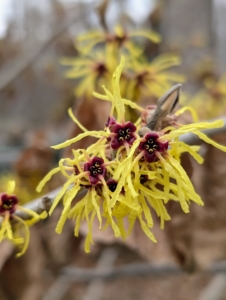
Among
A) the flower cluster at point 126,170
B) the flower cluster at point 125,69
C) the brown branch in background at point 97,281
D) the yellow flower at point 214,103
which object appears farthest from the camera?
the brown branch in background at point 97,281

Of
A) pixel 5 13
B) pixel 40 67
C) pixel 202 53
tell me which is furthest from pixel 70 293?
pixel 5 13

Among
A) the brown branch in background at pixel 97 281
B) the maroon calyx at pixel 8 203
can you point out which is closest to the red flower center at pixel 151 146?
the maroon calyx at pixel 8 203

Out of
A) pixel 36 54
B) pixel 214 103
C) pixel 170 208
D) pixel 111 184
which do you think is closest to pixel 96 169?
pixel 111 184

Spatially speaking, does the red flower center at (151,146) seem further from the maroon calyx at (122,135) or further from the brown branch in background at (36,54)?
the brown branch in background at (36,54)

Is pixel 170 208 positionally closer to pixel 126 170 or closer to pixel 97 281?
pixel 126 170

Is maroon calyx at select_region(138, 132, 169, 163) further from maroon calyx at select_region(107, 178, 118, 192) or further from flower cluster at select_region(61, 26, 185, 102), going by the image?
flower cluster at select_region(61, 26, 185, 102)

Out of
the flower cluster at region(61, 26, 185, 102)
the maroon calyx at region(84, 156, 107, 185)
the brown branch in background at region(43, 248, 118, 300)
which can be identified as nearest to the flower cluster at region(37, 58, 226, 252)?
the maroon calyx at region(84, 156, 107, 185)

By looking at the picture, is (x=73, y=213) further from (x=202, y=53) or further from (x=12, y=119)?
(x=12, y=119)
